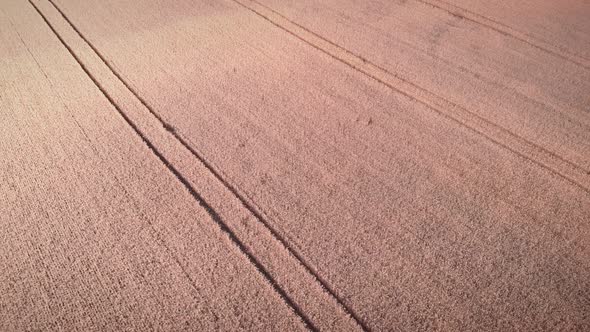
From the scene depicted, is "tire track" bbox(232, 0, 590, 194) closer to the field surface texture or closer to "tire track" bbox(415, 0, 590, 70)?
the field surface texture

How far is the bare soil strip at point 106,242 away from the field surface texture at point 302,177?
0.05 ft

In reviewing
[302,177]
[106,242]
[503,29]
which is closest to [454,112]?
[302,177]

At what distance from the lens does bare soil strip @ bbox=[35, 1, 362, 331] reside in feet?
8.48

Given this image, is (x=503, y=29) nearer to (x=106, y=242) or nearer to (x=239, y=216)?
(x=239, y=216)

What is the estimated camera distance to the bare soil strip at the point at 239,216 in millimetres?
2584

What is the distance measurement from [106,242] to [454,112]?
362cm

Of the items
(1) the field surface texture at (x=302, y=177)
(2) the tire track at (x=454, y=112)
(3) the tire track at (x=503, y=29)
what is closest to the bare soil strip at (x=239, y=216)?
(1) the field surface texture at (x=302, y=177)

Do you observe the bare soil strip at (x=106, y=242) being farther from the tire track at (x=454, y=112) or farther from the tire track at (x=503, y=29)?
the tire track at (x=503, y=29)

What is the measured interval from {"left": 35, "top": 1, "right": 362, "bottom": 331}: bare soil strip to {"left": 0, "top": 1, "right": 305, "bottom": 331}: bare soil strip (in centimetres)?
11

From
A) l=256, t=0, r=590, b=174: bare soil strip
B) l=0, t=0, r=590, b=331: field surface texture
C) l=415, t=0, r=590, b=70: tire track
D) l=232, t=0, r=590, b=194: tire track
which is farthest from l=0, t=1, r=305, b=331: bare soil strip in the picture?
l=415, t=0, r=590, b=70: tire track

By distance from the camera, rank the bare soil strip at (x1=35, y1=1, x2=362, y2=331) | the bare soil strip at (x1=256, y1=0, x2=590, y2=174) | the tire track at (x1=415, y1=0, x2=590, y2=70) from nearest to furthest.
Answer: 1. the bare soil strip at (x1=35, y1=1, x2=362, y2=331)
2. the bare soil strip at (x1=256, y1=0, x2=590, y2=174)
3. the tire track at (x1=415, y1=0, x2=590, y2=70)

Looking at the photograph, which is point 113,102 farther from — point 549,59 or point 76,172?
point 549,59

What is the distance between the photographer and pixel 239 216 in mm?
3203

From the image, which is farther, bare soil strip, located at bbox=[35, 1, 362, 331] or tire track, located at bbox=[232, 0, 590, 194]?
tire track, located at bbox=[232, 0, 590, 194]
